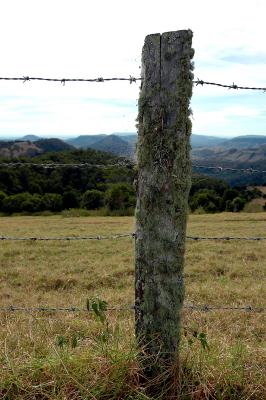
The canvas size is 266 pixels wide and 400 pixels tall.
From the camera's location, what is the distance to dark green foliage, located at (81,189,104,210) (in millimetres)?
45675

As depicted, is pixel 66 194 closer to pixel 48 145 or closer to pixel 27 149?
pixel 27 149

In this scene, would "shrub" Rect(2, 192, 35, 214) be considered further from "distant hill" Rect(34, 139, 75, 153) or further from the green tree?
"distant hill" Rect(34, 139, 75, 153)

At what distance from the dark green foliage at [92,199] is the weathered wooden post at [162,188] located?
136ft

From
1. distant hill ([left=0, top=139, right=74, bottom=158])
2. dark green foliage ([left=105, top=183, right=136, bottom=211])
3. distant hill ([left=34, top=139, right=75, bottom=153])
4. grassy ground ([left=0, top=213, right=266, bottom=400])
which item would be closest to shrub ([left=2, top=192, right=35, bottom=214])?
dark green foliage ([left=105, top=183, right=136, bottom=211])

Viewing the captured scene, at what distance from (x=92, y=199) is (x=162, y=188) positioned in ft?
145

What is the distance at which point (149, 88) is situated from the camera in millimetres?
3180

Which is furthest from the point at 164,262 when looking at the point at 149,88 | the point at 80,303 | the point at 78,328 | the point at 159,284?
the point at 80,303

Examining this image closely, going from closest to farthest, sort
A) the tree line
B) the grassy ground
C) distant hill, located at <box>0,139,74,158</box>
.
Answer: the grassy ground → the tree line → distant hill, located at <box>0,139,74,158</box>

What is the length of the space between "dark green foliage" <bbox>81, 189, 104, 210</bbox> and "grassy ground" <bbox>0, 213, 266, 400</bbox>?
29333mm

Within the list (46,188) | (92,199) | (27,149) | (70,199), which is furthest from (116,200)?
(27,149)

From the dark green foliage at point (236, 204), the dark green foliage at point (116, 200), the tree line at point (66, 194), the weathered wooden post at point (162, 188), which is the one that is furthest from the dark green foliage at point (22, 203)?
the weathered wooden post at point (162, 188)

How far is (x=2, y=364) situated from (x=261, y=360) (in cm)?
201

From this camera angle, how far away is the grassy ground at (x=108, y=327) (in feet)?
10.9

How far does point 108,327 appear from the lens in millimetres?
4301
